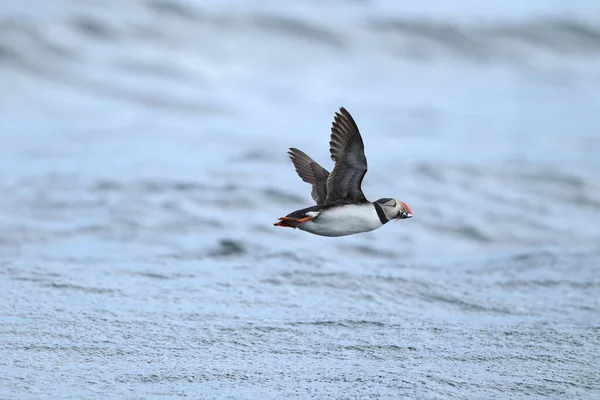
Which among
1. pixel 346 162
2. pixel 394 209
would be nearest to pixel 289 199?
pixel 394 209

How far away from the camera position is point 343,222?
7121 mm

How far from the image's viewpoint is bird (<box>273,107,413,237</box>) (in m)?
7.09

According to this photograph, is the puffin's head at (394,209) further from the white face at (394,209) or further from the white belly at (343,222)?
the white belly at (343,222)

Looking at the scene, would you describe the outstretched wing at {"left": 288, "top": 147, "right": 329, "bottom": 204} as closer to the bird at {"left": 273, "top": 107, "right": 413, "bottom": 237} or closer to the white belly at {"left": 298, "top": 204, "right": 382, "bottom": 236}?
the bird at {"left": 273, "top": 107, "right": 413, "bottom": 237}

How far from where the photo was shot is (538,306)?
9.48 m

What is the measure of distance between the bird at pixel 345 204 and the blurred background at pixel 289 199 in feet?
3.22

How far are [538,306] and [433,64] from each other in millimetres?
11208

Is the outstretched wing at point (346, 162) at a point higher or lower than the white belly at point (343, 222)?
higher

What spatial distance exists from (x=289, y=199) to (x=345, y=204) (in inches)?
237

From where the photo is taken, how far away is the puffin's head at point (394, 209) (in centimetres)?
731

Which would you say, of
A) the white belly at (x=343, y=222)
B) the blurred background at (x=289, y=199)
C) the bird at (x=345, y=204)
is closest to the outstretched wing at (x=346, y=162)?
the bird at (x=345, y=204)

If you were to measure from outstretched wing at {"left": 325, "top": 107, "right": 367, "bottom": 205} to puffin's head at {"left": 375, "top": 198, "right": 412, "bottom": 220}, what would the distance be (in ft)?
0.60

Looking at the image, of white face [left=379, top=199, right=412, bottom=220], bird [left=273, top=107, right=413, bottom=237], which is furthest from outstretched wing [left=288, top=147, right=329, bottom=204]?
white face [left=379, top=199, right=412, bottom=220]

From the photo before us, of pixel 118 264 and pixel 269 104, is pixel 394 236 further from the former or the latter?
pixel 269 104
